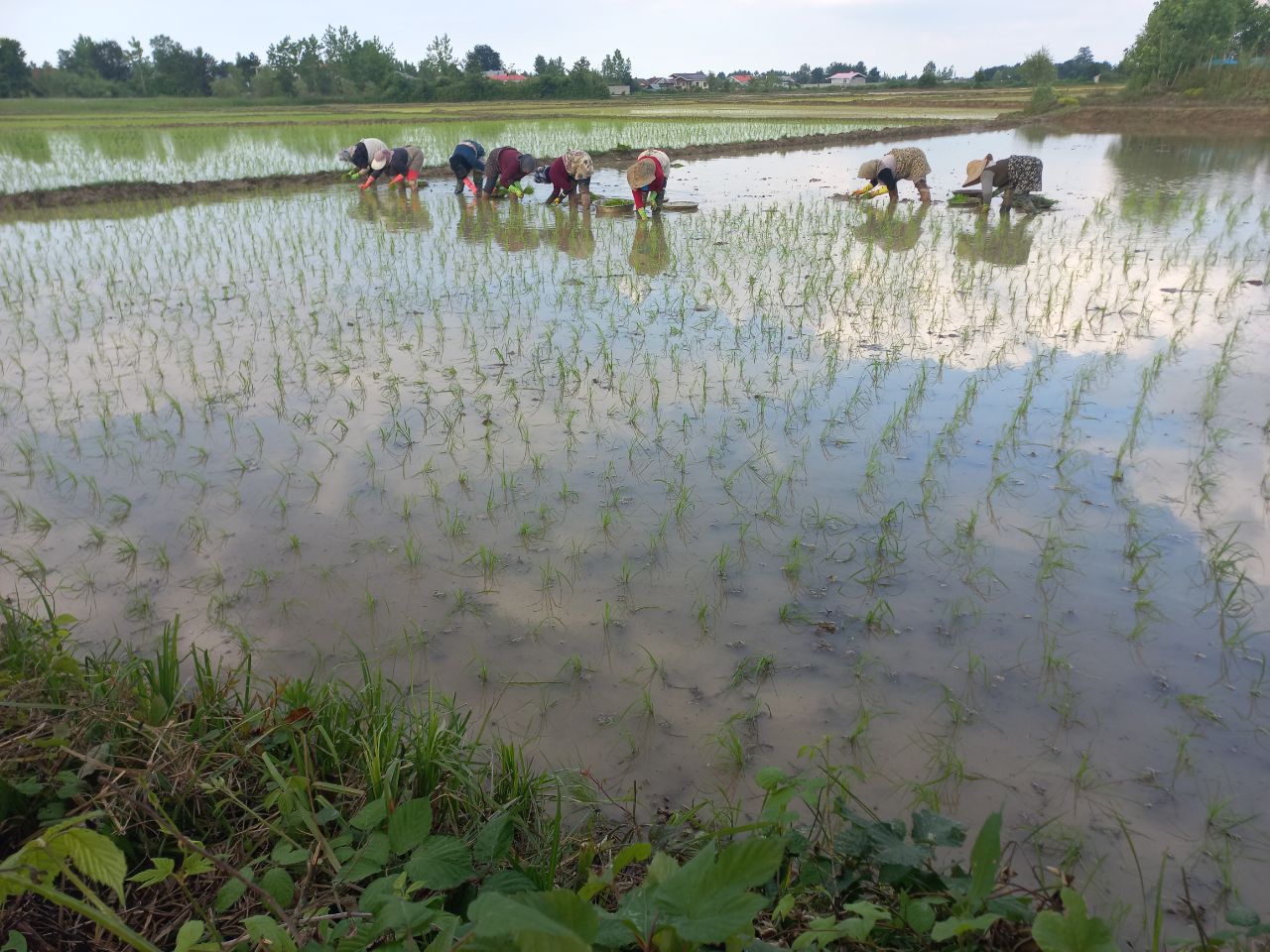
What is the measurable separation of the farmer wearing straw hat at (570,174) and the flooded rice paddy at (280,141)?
5297 millimetres

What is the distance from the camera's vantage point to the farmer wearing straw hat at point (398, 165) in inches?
436

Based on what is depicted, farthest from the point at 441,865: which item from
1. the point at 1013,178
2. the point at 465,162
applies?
the point at 465,162

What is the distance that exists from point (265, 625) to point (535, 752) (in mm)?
999

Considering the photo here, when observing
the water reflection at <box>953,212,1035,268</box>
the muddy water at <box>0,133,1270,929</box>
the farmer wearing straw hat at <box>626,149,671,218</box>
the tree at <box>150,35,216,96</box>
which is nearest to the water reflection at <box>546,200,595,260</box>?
the farmer wearing straw hat at <box>626,149,671,218</box>

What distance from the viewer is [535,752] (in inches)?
72.7

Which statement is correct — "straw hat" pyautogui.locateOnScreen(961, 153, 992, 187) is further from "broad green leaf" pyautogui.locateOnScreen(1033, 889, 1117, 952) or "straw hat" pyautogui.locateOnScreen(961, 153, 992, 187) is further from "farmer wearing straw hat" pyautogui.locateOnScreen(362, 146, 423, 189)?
"broad green leaf" pyautogui.locateOnScreen(1033, 889, 1117, 952)

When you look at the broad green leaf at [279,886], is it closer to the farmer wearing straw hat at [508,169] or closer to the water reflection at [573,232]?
the water reflection at [573,232]

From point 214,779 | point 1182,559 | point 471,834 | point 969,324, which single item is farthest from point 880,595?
point 969,324

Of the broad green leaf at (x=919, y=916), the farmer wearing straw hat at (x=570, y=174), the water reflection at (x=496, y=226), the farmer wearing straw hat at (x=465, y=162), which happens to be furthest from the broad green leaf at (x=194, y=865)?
the farmer wearing straw hat at (x=465, y=162)

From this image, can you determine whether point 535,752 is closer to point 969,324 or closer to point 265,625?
point 265,625

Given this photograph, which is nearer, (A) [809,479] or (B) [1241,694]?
(B) [1241,694]

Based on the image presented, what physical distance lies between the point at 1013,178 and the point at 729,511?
27.4 ft

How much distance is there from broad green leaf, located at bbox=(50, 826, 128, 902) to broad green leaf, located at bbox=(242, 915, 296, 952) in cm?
28

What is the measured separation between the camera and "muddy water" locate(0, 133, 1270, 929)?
1854 millimetres
